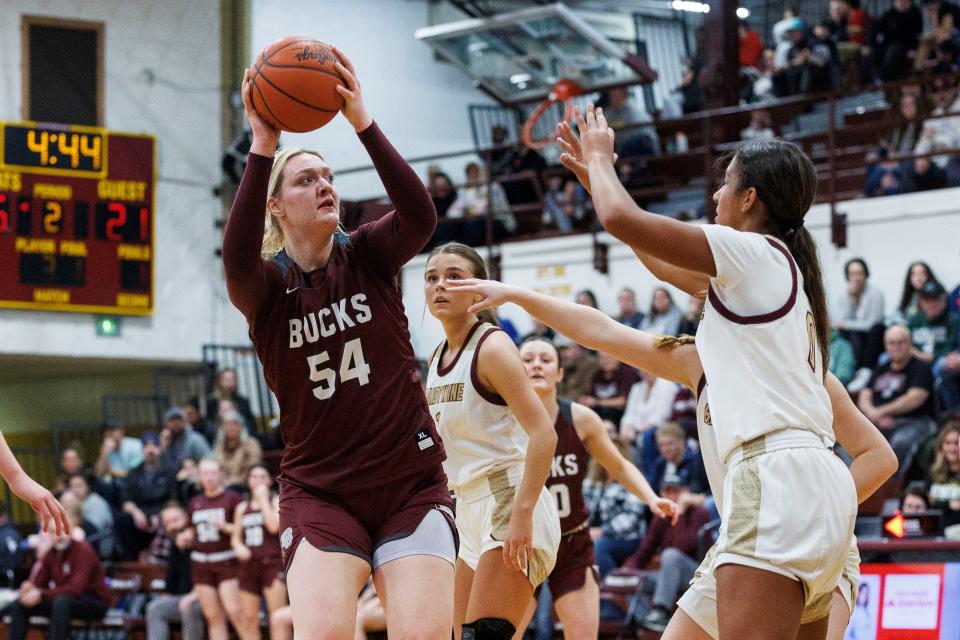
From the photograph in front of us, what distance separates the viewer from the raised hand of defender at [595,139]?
3.59 meters

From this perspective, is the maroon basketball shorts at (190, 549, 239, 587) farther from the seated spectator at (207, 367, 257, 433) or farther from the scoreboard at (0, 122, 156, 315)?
the scoreboard at (0, 122, 156, 315)

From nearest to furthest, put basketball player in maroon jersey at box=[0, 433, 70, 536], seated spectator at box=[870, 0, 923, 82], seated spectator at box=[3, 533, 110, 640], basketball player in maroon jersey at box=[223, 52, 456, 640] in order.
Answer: basketball player in maroon jersey at box=[223, 52, 456, 640], basketball player in maroon jersey at box=[0, 433, 70, 536], seated spectator at box=[3, 533, 110, 640], seated spectator at box=[870, 0, 923, 82]

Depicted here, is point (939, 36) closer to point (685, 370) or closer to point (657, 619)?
point (657, 619)

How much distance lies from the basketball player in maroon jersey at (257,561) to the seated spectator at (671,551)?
10.5ft

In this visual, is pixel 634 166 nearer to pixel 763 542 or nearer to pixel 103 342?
pixel 103 342

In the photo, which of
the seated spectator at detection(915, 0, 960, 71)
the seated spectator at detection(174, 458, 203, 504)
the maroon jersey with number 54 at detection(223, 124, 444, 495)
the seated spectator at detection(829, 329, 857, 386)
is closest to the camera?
the maroon jersey with number 54 at detection(223, 124, 444, 495)

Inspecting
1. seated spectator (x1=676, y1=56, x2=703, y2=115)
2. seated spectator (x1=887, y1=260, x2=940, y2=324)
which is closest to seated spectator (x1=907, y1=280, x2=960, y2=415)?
seated spectator (x1=887, y1=260, x2=940, y2=324)

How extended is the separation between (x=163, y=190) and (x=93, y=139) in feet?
4.45

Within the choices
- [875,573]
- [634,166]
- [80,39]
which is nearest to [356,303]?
[875,573]

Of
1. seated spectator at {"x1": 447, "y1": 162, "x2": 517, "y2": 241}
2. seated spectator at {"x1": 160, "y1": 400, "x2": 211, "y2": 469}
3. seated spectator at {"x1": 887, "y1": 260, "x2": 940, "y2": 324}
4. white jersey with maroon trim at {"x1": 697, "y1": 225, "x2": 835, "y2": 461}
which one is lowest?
seated spectator at {"x1": 160, "y1": 400, "x2": 211, "y2": 469}

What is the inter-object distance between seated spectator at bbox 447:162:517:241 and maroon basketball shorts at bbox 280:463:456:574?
39.0 feet

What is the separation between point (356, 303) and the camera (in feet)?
14.1

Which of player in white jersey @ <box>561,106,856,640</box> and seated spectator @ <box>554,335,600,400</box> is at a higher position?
player in white jersey @ <box>561,106,856,640</box>

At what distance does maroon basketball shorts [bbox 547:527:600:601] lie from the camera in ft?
21.0
